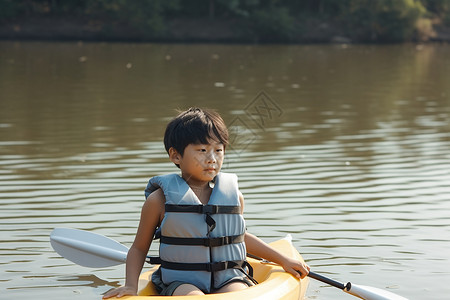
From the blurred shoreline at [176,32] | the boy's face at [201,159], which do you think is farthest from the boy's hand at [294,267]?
the blurred shoreline at [176,32]

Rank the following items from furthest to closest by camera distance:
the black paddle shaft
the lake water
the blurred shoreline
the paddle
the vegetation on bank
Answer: the vegetation on bank → the blurred shoreline → the lake water → the paddle → the black paddle shaft

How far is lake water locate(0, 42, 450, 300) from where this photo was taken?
15.3 ft

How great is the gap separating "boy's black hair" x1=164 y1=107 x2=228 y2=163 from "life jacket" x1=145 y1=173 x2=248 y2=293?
0.51ft

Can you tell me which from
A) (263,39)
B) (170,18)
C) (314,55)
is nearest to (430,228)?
(314,55)

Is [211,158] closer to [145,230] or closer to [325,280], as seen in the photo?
[145,230]

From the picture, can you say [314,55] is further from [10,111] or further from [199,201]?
[199,201]

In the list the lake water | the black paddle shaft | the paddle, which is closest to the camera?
the black paddle shaft

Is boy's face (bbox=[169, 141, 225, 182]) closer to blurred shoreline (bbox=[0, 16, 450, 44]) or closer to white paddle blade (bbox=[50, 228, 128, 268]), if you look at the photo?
white paddle blade (bbox=[50, 228, 128, 268])

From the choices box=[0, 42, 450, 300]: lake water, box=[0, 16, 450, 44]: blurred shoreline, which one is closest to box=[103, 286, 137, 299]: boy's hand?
box=[0, 42, 450, 300]: lake water

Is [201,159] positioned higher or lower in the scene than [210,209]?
higher

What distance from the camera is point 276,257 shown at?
364 centimetres

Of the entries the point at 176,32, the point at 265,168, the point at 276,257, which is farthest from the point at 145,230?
the point at 176,32

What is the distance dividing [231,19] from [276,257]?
35227 millimetres

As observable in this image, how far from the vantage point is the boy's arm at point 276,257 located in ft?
11.9
